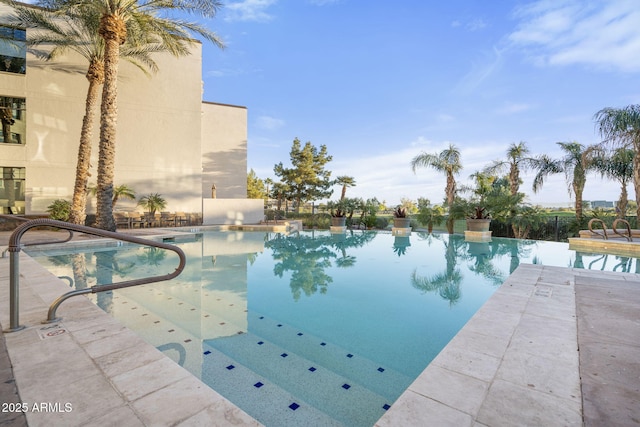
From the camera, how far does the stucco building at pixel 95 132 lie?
13531 millimetres

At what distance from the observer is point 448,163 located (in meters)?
16.6

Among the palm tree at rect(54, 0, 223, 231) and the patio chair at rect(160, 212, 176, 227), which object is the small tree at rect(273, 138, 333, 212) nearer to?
the patio chair at rect(160, 212, 176, 227)

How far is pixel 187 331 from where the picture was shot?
339 centimetres

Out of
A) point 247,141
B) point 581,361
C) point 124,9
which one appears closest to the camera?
point 581,361

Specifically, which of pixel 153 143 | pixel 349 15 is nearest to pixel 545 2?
pixel 349 15

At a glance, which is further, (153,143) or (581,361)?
(153,143)

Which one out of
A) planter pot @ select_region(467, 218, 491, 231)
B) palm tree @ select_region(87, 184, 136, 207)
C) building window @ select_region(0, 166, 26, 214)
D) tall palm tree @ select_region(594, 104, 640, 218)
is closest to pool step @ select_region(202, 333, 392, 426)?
planter pot @ select_region(467, 218, 491, 231)

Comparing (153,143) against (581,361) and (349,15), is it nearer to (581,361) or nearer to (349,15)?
(349,15)

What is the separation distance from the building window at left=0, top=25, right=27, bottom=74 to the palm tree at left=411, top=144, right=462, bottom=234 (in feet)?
65.8

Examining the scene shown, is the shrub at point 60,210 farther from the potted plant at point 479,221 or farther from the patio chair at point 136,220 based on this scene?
the potted plant at point 479,221

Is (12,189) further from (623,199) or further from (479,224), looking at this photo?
(623,199)

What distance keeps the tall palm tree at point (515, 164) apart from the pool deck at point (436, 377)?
14475 mm

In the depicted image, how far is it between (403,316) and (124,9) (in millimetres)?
12943

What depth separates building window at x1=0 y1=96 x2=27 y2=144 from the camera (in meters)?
13.4
